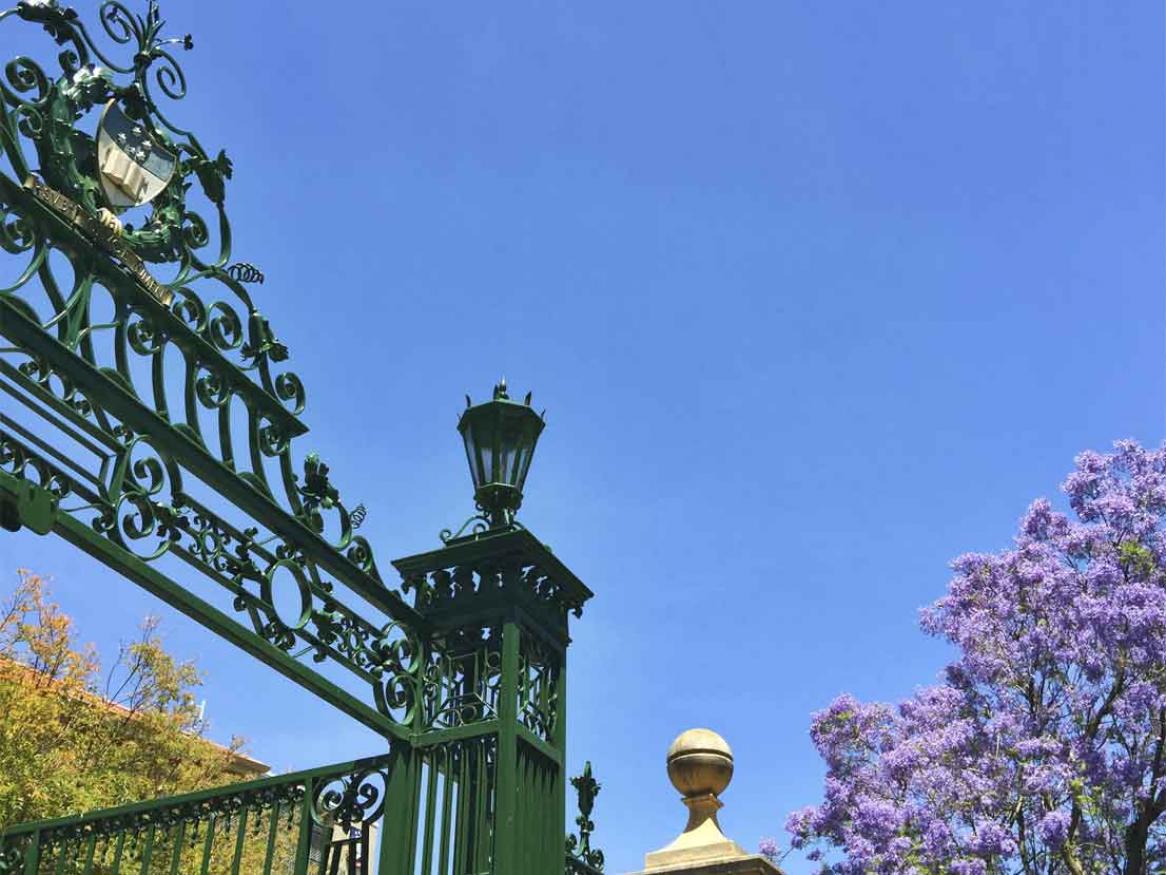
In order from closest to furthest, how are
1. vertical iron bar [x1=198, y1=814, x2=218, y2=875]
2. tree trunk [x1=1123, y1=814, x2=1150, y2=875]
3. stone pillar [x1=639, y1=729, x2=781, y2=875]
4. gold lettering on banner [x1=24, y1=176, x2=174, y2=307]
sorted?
gold lettering on banner [x1=24, y1=176, x2=174, y2=307]
vertical iron bar [x1=198, y1=814, x2=218, y2=875]
stone pillar [x1=639, y1=729, x2=781, y2=875]
tree trunk [x1=1123, y1=814, x2=1150, y2=875]

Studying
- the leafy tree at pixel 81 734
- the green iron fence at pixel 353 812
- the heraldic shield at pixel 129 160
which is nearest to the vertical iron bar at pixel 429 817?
the green iron fence at pixel 353 812

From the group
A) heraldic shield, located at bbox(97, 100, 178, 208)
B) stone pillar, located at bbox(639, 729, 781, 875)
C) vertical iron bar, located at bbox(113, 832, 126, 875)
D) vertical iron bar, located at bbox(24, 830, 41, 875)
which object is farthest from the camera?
stone pillar, located at bbox(639, 729, 781, 875)

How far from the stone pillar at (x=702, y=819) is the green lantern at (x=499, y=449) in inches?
61.6

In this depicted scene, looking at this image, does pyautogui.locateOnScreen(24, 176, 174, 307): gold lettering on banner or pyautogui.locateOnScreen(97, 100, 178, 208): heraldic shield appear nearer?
pyautogui.locateOnScreen(24, 176, 174, 307): gold lettering on banner

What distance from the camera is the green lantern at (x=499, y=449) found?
5.24 meters

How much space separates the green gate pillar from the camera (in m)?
4.59

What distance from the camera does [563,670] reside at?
523cm

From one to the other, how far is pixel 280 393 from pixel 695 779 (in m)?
2.70

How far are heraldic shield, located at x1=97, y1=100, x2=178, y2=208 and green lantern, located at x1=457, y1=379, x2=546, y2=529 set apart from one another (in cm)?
159

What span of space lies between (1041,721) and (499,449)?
40.6ft

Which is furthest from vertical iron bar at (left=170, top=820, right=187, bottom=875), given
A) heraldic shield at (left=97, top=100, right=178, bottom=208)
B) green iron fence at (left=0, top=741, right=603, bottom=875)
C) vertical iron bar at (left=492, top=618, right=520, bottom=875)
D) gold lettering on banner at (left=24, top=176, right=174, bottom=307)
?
heraldic shield at (left=97, top=100, right=178, bottom=208)

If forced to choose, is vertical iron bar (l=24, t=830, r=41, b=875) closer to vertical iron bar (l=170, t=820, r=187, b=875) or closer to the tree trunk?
vertical iron bar (l=170, t=820, r=187, b=875)

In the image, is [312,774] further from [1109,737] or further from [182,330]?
[1109,737]

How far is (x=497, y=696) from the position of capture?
15.9ft
